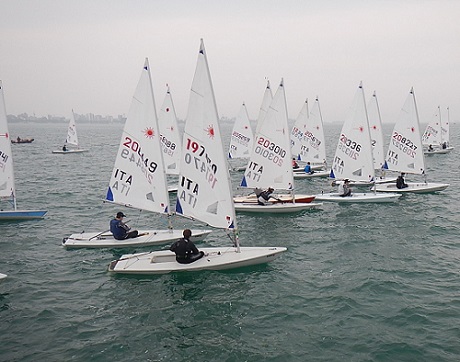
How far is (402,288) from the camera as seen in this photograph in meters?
13.1

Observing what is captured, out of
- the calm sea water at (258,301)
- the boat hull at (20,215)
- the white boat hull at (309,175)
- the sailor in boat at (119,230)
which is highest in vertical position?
the white boat hull at (309,175)

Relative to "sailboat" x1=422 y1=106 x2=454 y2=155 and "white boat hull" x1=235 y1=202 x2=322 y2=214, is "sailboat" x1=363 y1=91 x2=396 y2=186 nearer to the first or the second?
"white boat hull" x1=235 y1=202 x2=322 y2=214

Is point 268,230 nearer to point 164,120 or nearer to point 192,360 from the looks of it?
point 192,360

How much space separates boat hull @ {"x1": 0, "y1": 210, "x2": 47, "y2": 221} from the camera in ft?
70.8

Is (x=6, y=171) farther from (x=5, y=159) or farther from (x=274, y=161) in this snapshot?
(x=274, y=161)

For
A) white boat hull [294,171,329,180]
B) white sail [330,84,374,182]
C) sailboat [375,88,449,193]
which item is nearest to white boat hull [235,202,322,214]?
white sail [330,84,374,182]

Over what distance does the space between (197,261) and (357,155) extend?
1680 cm

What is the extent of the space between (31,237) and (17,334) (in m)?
9.66

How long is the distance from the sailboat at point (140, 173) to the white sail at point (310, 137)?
Result: 24.2 metres

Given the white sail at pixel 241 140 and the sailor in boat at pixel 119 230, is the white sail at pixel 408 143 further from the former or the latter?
the sailor in boat at pixel 119 230

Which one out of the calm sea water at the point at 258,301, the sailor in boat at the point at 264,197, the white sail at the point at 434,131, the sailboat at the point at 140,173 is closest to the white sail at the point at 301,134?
the sailor in boat at the point at 264,197

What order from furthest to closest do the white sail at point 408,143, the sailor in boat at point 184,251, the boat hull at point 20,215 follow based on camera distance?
the white sail at point 408,143 < the boat hull at point 20,215 < the sailor in boat at point 184,251

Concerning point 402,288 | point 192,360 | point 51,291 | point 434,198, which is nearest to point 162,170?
point 51,291

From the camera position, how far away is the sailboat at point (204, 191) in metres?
13.8
